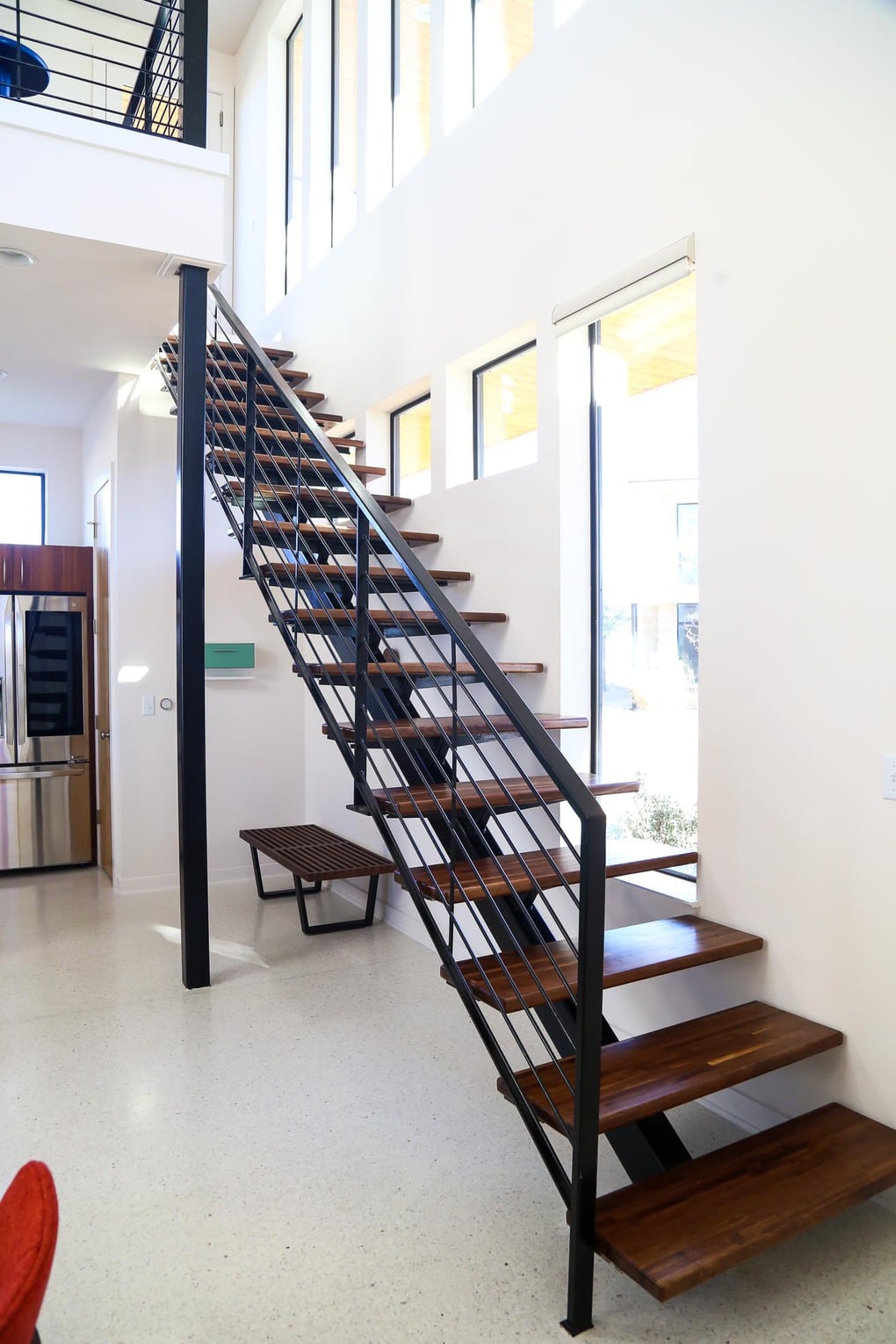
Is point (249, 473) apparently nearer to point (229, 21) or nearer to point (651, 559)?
point (651, 559)

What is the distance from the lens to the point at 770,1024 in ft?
8.44

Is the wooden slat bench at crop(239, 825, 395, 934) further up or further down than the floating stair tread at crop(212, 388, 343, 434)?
further down

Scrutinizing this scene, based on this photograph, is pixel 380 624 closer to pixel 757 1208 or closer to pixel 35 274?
pixel 35 274

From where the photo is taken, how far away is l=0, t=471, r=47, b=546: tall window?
21.6ft

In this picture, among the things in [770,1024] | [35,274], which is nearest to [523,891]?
[770,1024]

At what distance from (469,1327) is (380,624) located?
236cm

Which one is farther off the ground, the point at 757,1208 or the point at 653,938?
the point at 653,938

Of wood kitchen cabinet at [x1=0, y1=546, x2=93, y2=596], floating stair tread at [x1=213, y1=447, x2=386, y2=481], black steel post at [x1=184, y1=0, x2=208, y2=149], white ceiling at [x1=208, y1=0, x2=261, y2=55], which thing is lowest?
wood kitchen cabinet at [x1=0, y1=546, x2=93, y2=596]

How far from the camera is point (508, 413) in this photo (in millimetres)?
4223

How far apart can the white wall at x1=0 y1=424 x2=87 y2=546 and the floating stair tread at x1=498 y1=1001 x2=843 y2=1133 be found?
5.68 m

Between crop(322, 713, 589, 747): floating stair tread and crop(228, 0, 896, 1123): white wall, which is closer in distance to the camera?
crop(228, 0, 896, 1123): white wall

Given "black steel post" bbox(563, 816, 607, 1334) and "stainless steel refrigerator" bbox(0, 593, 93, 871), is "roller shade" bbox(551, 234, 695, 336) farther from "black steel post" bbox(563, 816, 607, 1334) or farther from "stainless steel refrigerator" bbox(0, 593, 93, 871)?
"stainless steel refrigerator" bbox(0, 593, 93, 871)

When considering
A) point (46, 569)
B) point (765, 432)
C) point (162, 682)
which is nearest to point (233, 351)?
point (46, 569)

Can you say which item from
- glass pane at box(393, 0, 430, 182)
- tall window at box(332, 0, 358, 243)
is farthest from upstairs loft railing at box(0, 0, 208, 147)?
glass pane at box(393, 0, 430, 182)
